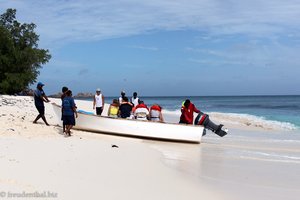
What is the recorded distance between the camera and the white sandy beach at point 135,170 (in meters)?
5.96

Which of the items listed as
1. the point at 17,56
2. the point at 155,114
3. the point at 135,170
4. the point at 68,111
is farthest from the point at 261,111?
the point at 135,170

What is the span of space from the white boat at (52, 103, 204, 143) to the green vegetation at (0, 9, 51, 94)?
23973mm

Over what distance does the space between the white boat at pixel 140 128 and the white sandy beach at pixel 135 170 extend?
1.19 meters

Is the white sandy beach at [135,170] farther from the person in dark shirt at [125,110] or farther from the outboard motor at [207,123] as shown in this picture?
the person in dark shirt at [125,110]

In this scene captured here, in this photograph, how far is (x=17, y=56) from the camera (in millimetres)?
36719

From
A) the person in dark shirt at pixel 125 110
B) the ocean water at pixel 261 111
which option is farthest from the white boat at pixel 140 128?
the ocean water at pixel 261 111

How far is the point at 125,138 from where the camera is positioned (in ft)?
45.2

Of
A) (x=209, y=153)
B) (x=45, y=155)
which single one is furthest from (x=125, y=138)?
(x=45, y=155)

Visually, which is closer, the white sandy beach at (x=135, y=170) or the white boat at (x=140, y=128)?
the white sandy beach at (x=135, y=170)

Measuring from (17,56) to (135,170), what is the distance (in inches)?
1250

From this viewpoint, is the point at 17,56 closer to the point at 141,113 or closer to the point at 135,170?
the point at 141,113

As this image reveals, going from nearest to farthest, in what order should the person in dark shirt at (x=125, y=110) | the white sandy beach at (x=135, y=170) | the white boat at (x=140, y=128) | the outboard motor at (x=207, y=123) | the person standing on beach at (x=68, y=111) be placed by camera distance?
the white sandy beach at (x=135, y=170) < the person standing on beach at (x=68, y=111) < the white boat at (x=140, y=128) < the outboard motor at (x=207, y=123) < the person in dark shirt at (x=125, y=110)

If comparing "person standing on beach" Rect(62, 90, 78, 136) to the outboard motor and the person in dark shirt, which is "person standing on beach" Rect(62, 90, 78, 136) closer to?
the person in dark shirt

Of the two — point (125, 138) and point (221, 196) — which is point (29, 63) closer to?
point (125, 138)
